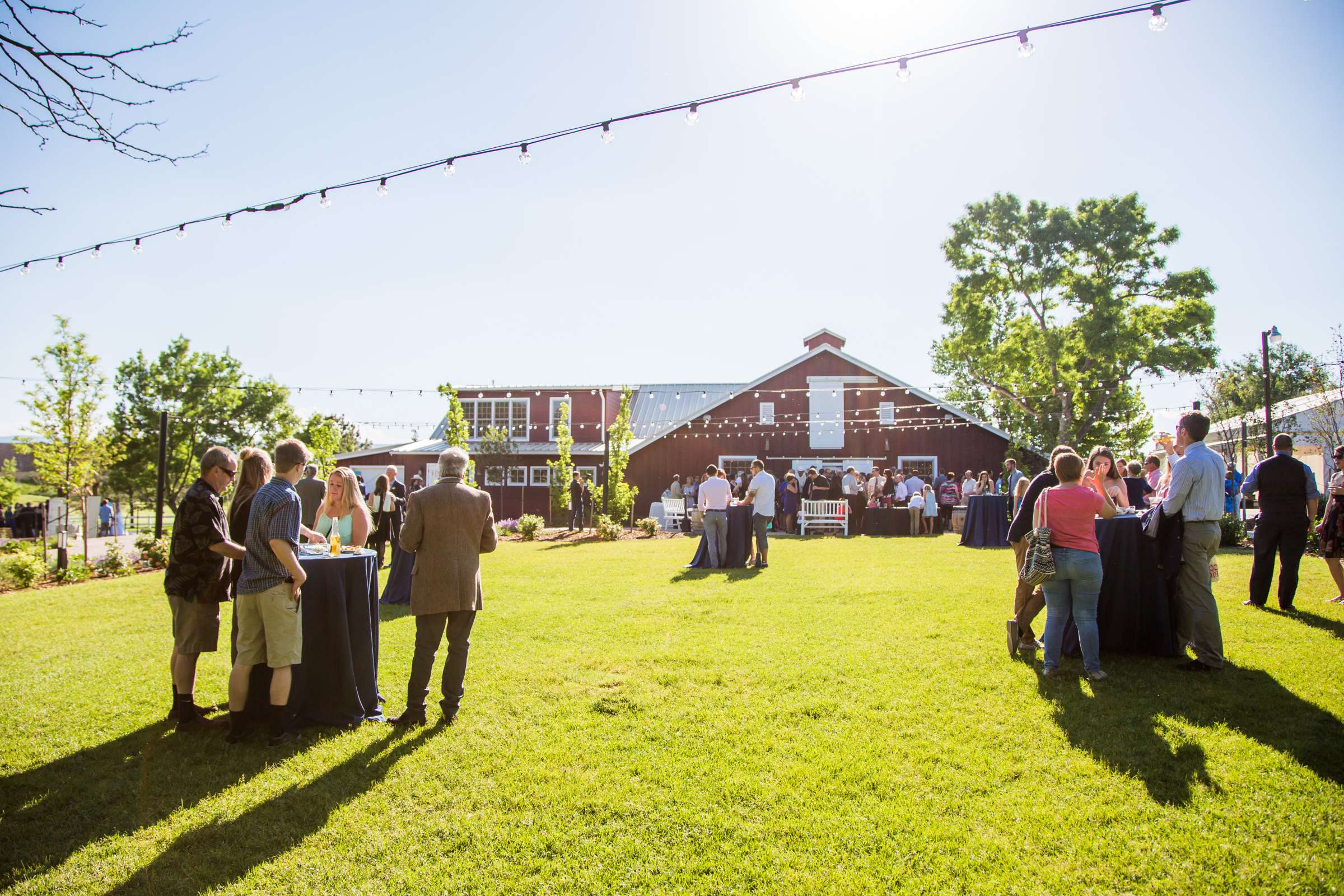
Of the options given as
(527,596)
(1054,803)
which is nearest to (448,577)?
(1054,803)

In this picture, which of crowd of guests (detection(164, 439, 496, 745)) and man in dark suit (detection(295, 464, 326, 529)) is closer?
crowd of guests (detection(164, 439, 496, 745))

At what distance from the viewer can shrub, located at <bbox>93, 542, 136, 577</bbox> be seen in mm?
12188

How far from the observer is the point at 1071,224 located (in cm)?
2588

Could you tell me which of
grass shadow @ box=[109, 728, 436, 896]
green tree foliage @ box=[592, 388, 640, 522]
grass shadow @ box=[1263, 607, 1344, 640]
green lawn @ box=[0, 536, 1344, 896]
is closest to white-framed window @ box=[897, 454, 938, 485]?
green tree foliage @ box=[592, 388, 640, 522]

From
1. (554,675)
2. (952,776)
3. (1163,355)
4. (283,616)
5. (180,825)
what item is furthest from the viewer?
(1163,355)

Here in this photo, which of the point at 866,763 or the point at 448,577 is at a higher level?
the point at 448,577

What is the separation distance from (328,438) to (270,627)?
16463 mm

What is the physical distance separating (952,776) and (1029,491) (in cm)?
303

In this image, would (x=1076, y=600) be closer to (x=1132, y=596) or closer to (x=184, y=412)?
(x=1132, y=596)

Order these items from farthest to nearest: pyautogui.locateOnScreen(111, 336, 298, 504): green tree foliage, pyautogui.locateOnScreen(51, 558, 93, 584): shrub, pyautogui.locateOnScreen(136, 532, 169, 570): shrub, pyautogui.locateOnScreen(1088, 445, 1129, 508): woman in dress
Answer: pyautogui.locateOnScreen(111, 336, 298, 504): green tree foliage → pyautogui.locateOnScreen(136, 532, 169, 570): shrub → pyautogui.locateOnScreen(51, 558, 93, 584): shrub → pyautogui.locateOnScreen(1088, 445, 1129, 508): woman in dress

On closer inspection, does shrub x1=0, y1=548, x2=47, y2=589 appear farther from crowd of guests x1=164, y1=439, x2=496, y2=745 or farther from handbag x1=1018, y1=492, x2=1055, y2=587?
handbag x1=1018, y1=492, x2=1055, y2=587

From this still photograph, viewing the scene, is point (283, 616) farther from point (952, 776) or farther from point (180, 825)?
point (952, 776)

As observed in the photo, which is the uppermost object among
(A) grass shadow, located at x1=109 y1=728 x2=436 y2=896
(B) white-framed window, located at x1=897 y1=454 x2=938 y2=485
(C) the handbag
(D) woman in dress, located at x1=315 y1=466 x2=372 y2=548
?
(B) white-framed window, located at x1=897 y1=454 x2=938 y2=485

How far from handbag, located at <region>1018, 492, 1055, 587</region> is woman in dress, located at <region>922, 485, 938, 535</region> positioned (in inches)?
519
